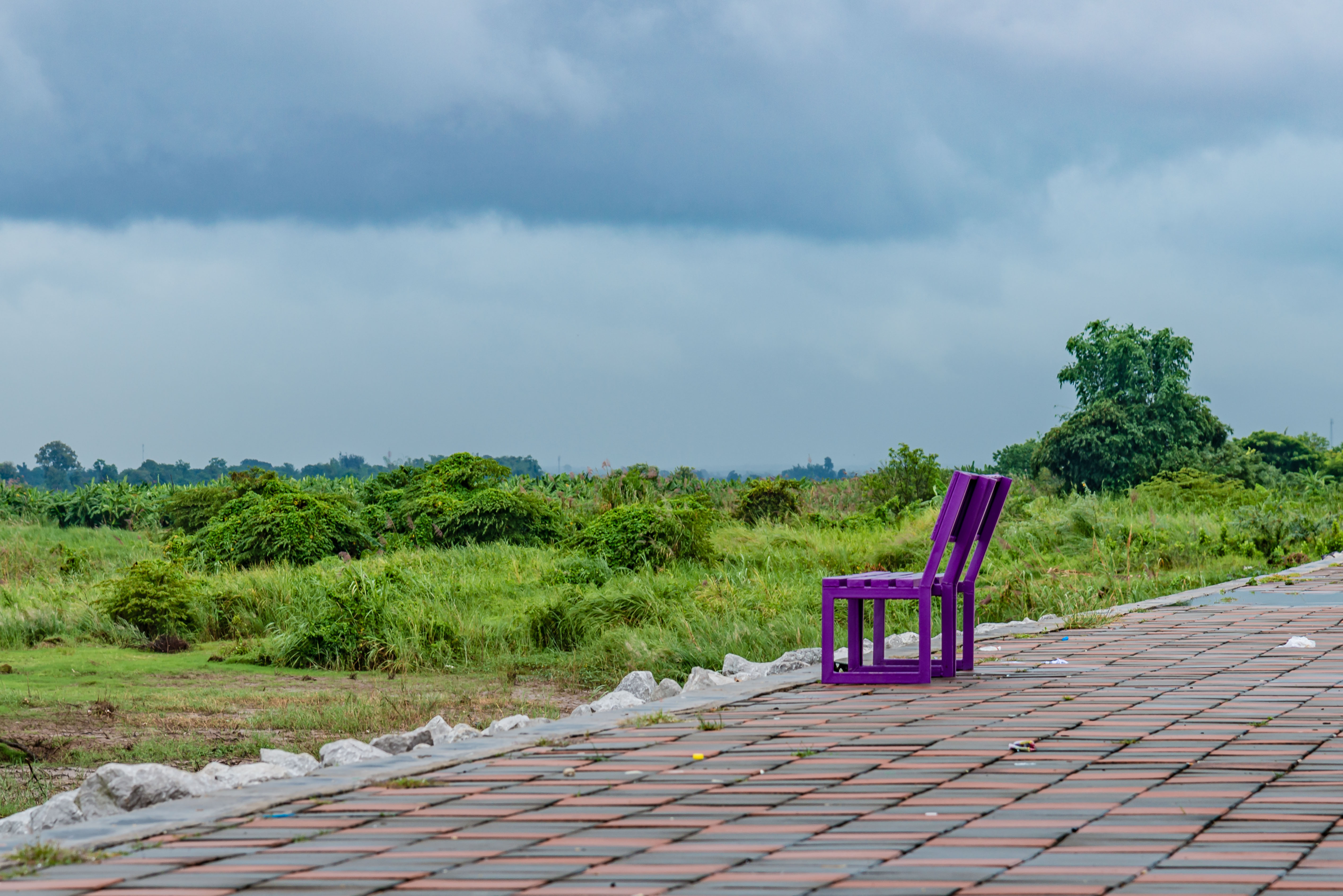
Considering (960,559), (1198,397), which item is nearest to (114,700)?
(960,559)

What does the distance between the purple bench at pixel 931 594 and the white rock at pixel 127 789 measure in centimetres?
332

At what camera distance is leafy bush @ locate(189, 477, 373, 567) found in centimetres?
1966

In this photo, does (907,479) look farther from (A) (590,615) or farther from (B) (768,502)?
(A) (590,615)

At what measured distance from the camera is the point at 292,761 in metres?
6.43

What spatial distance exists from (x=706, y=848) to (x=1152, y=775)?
5.96 ft

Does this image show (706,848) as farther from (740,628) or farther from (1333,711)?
(740,628)

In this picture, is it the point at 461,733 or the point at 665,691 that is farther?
the point at 665,691

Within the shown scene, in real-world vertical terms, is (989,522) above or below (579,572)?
above

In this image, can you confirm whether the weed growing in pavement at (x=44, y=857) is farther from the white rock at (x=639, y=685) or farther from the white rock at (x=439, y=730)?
the white rock at (x=639, y=685)

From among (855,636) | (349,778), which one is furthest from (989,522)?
(349,778)

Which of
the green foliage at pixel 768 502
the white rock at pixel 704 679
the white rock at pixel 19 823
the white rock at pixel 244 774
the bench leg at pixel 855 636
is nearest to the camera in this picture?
the white rock at pixel 19 823

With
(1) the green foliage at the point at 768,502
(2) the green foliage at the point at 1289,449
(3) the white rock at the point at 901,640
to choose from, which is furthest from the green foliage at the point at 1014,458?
(3) the white rock at the point at 901,640

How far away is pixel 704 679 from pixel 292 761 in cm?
297

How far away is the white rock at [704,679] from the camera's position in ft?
28.0
